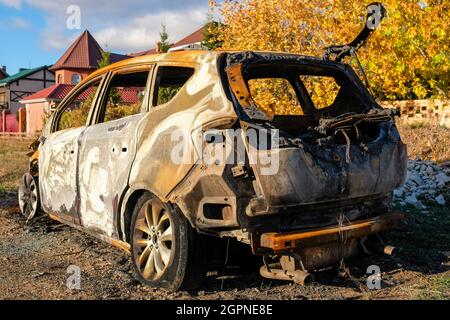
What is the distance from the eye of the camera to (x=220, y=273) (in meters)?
4.71

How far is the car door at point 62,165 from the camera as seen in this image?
5398 millimetres

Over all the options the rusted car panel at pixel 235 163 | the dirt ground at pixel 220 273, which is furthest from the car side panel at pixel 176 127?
the dirt ground at pixel 220 273

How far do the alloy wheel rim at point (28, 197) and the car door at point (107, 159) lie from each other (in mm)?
2013

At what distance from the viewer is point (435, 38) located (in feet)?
33.5

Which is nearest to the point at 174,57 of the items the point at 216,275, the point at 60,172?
the point at 216,275

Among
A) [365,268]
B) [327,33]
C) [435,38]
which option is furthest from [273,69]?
[327,33]

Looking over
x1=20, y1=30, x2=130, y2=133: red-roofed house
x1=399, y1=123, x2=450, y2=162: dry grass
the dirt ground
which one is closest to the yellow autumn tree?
x1=399, y1=123, x2=450, y2=162: dry grass

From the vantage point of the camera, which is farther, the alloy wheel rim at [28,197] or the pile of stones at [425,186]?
the pile of stones at [425,186]

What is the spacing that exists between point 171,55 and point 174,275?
6.15 ft

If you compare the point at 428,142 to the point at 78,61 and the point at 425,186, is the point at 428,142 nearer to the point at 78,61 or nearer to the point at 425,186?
the point at 425,186

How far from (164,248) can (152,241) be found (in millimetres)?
162

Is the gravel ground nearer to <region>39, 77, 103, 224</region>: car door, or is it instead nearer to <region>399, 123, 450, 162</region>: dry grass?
<region>39, 77, 103, 224</region>: car door

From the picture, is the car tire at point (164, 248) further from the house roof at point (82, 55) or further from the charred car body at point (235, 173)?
the house roof at point (82, 55)
